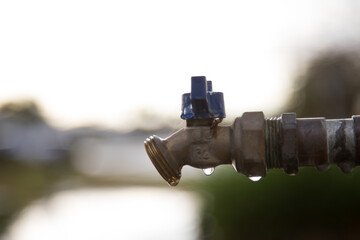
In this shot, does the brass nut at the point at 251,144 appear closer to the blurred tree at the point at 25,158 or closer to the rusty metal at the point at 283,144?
the rusty metal at the point at 283,144

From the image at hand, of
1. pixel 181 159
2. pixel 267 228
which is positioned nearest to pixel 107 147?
pixel 267 228

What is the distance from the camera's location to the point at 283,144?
139 cm

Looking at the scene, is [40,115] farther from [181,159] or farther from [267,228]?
[181,159]

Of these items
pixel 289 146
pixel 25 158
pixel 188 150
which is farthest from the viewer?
pixel 25 158

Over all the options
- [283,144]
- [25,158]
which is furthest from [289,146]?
[25,158]

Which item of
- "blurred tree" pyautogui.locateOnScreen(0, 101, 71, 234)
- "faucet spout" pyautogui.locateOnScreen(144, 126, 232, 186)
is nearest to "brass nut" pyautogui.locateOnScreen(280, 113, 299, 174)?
"faucet spout" pyautogui.locateOnScreen(144, 126, 232, 186)

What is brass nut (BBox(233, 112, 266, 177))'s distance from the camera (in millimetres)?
1394

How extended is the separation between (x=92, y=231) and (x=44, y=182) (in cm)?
1249

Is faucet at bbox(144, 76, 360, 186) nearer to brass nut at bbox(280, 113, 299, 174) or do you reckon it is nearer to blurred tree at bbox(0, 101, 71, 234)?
brass nut at bbox(280, 113, 299, 174)

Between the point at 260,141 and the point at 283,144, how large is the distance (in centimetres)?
6

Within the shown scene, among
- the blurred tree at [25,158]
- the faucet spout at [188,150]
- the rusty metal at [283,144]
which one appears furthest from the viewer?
the blurred tree at [25,158]

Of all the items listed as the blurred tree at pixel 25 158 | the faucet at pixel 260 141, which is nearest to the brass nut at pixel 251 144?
the faucet at pixel 260 141

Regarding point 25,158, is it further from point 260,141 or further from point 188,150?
point 260,141

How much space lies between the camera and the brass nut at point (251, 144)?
139 centimetres
